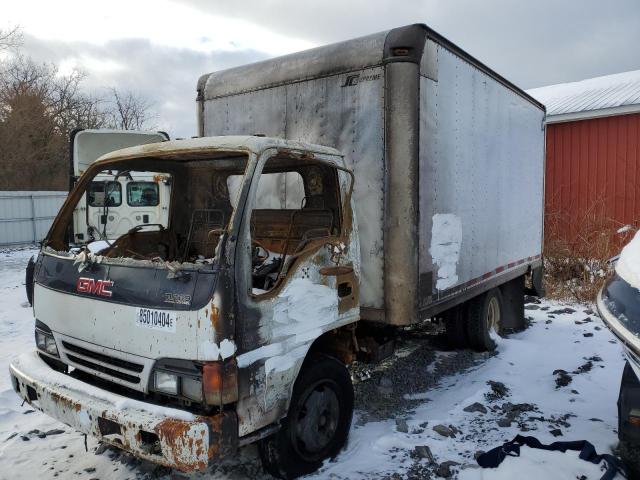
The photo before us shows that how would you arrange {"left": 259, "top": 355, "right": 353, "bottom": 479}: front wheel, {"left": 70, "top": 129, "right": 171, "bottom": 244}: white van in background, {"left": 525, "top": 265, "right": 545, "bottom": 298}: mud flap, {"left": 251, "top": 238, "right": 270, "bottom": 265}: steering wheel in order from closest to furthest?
{"left": 259, "top": 355, "right": 353, "bottom": 479}: front wheel → {"left": 251, "top": 238, "right": 270, "bottom": 265}: steering wheel → {"left": 525, "top": 265, "right": 545, "bottom": 298}: mud flap → {"left": 70, "top": 129, "right": 171, "bottom": 244}: white van in background

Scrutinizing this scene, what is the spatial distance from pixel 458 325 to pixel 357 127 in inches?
122

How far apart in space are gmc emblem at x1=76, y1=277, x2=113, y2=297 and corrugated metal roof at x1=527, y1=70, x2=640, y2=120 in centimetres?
1185

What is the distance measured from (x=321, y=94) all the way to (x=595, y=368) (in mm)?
4172

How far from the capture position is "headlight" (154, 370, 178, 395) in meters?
2.81

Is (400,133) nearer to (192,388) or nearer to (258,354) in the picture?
(258,354)

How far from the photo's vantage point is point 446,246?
4684 mm

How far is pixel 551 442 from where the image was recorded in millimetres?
3893

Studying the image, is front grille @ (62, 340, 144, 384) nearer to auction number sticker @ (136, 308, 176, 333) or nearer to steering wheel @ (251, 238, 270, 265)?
auction number sticker @ (136, 308, 176, 333)

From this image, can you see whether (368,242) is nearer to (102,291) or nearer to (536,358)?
(102,291)

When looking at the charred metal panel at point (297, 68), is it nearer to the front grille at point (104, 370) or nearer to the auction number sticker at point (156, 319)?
the auction number sticker at point (156, 319)

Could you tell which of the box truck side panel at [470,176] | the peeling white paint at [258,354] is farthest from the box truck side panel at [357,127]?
the peeling white paint at [258,354]

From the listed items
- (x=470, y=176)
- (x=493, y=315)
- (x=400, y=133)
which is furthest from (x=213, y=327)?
(x=493, y=315)

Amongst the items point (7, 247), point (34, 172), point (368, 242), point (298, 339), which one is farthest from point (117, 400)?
point (34, 172)

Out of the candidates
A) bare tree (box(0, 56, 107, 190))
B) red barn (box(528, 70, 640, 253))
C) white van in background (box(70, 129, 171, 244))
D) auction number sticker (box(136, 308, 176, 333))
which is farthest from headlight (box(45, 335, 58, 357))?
bare tree (box(0, 56, 107, 190))
